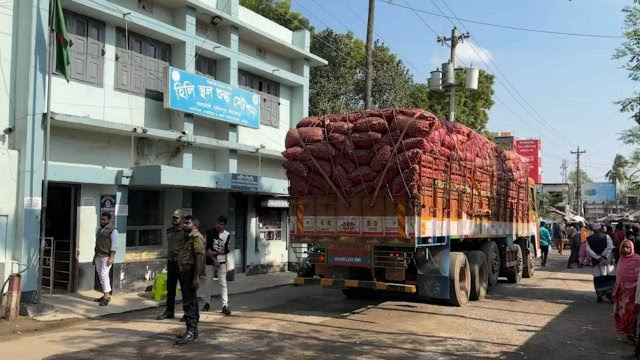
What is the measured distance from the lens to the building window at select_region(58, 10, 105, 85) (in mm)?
11609

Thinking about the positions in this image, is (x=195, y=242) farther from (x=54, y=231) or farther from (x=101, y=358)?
(x=54, y=231)

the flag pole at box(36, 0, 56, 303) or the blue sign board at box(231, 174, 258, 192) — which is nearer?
the flag pole at box(36, 0, 56, 303)

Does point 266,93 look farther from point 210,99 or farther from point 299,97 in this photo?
point 210,99

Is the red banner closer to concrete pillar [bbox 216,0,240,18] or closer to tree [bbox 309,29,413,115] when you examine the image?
tree [bbox 309,29,413,115]

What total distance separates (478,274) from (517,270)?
14.8 feet

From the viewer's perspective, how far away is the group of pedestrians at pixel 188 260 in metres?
7.51

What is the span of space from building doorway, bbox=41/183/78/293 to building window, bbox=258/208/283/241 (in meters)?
5.89

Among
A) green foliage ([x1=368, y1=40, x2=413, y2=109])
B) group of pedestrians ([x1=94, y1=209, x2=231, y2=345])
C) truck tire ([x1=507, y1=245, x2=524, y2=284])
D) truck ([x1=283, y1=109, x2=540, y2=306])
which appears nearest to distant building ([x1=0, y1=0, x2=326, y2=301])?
group of pedestrians ([x1=94, y1=209, x2=231, y2=345])

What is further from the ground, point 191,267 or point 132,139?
point 132,139

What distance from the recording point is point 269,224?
679 inches

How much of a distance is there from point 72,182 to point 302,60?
10.0 m

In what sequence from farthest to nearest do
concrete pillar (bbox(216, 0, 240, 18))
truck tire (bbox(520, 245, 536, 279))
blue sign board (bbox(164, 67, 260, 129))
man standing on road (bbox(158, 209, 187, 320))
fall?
1. truck tire (bbox(520, 245, 536, 279))
2. concrete pillar (bbox(216, 0, 240, 18))
3. blue sign board (bbox(164, 67, 260, 129))
4. man standing on road (bbox(158, 209, 187, 320))

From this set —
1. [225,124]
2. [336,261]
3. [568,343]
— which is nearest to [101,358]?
[336,261]

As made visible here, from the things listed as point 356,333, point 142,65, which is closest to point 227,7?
point 142,65
